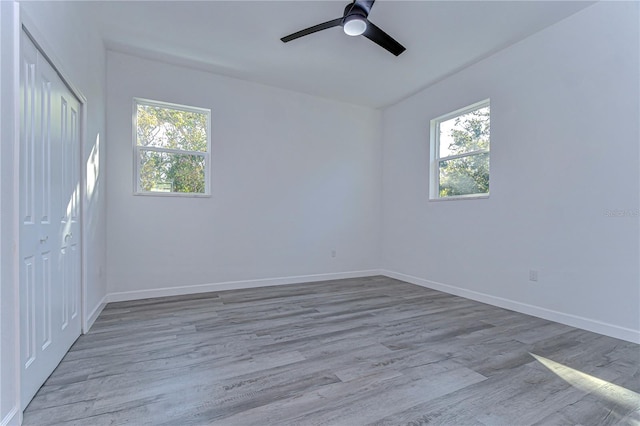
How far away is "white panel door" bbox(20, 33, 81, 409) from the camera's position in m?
1.58

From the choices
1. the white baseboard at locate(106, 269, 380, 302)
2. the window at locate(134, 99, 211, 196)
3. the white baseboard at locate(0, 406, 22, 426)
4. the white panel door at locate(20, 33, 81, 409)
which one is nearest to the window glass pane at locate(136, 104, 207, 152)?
the window at locate(134, 99, 211, 196)

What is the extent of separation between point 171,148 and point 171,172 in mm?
313

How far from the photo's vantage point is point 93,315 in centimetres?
287

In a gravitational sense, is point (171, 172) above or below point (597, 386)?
above

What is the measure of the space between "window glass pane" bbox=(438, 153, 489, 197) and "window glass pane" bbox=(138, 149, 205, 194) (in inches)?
133

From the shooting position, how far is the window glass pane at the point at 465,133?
12.4 feet

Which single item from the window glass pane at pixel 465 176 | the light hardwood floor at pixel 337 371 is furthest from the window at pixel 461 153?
the light hardwood floor at pixel 337 371

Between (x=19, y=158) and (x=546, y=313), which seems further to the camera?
(x=546, y=313)

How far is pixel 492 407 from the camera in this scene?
1612 mm

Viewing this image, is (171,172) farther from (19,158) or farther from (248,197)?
(19,158)

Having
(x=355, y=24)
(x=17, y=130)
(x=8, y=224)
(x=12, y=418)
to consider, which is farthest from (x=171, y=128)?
(x=12, y=418)

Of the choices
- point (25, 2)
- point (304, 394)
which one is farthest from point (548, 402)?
point (25, 2)

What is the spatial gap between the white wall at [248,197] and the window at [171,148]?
0.11 metres

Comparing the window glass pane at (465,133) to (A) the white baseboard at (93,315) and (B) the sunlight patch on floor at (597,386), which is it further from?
(A) the white baseboard at (93,315)
